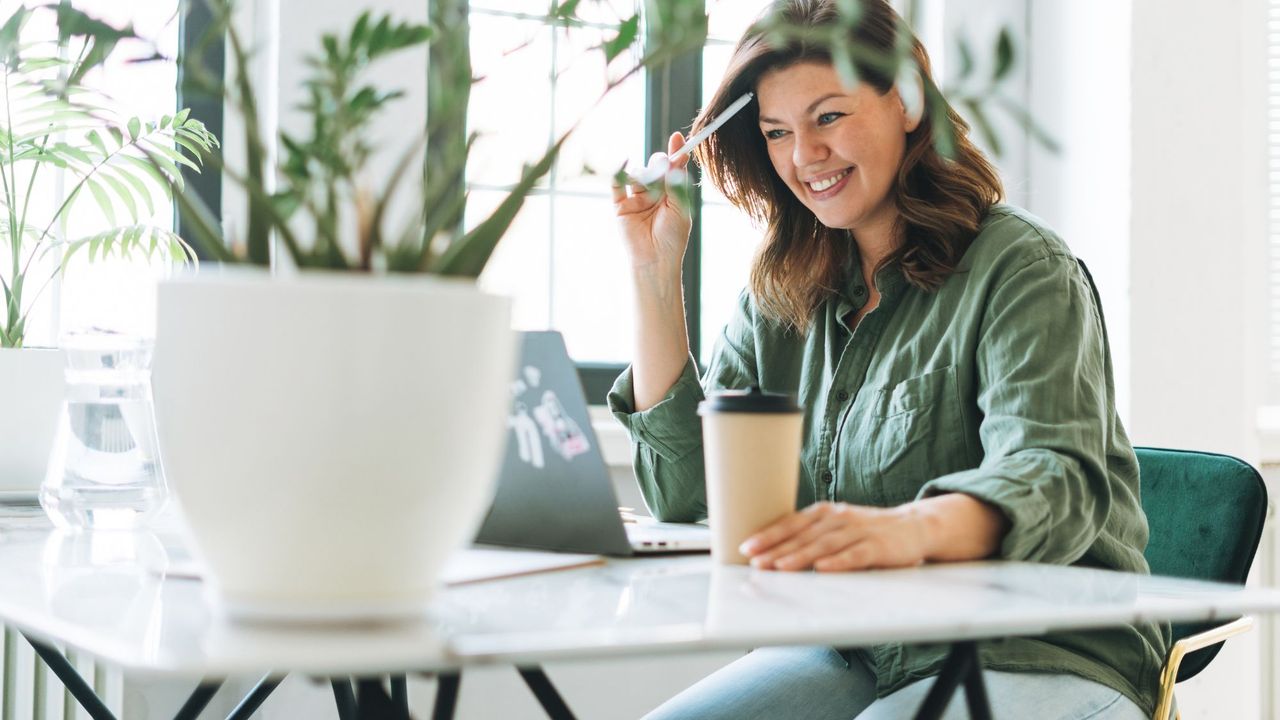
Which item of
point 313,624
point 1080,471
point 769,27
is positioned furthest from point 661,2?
point 1080,471

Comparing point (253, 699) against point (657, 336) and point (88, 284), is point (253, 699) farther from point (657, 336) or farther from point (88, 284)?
point (88, 284)

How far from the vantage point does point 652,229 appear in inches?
63.2

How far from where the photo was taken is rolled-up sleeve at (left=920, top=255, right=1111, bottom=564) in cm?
100

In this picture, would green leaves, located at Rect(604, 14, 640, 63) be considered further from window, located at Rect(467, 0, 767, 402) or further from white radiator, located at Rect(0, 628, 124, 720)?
window, located at Rect(467, 0, 767, 402)

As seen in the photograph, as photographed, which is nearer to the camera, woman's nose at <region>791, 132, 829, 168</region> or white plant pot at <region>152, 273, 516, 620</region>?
white plant pot at <region>152, 273, 516, 620</region>

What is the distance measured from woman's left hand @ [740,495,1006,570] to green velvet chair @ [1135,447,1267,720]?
0.54 meters

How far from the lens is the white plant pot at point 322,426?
0.57 metres

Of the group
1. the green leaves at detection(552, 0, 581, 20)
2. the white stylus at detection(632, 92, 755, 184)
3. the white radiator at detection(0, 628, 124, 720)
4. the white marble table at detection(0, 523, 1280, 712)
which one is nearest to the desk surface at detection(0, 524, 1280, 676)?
the white marble table at detection(0, 523, 1280, 712)

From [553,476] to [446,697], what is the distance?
0.20 metres

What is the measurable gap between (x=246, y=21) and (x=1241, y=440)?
7.55ft

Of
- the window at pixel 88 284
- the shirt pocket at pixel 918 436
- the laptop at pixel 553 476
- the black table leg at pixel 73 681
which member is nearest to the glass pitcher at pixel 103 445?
the black table leg at pixel 73 681

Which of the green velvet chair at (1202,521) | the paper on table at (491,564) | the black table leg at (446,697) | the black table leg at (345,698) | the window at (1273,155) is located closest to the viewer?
the paper on table at (491,564)

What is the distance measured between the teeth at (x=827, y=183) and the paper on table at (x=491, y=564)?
0.71 metres

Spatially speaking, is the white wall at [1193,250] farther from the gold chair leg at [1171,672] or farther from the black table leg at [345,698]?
the black table leg at [345,698]
